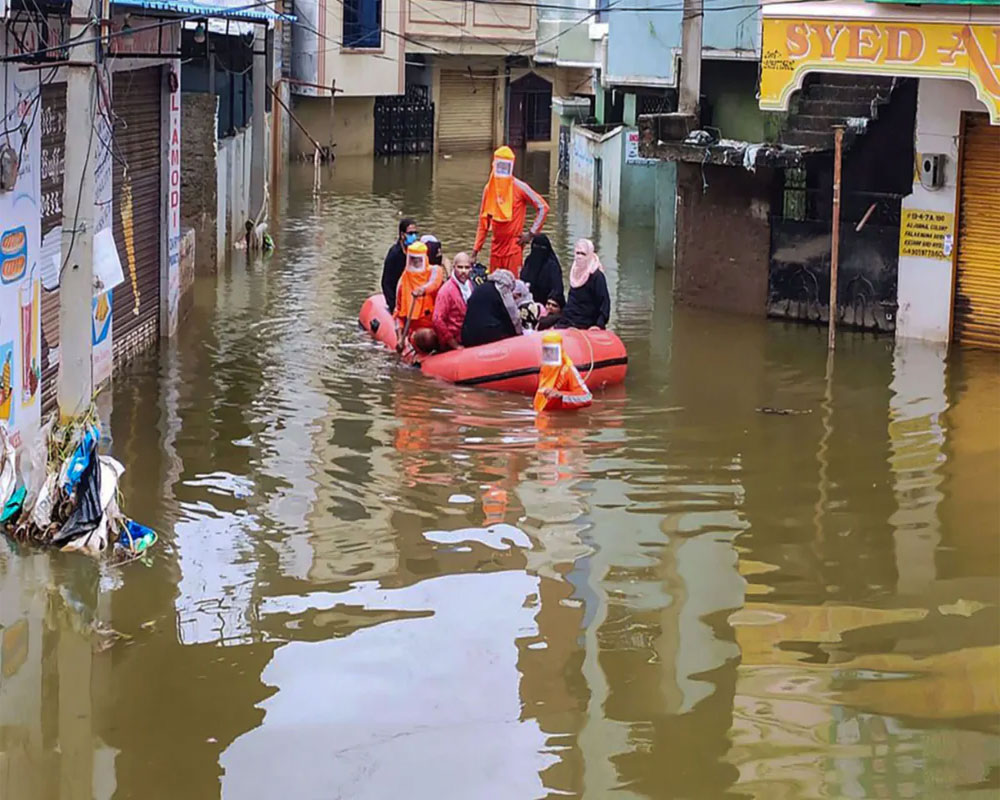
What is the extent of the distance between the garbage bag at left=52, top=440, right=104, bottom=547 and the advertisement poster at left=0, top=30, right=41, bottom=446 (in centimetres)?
129

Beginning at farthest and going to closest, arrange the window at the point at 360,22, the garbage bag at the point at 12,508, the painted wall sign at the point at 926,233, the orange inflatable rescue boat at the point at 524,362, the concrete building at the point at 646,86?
the window at the point at 360,22
the concrete building at the point at 646,86
the painted wall sign at the point at 926,233
the orange inflatable rescue boat at the point at 524,362
the garbage bag at the point at 12,508

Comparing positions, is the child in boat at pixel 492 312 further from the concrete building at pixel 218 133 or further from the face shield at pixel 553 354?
the concrete building at pixel 218 133

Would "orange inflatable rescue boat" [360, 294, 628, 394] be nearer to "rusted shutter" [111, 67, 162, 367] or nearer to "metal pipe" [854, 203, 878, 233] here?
"rusted shutter" [111, 67, 162, 367]

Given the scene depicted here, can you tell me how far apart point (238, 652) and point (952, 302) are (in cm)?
1093

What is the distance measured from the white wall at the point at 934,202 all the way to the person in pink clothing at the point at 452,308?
4.95 m

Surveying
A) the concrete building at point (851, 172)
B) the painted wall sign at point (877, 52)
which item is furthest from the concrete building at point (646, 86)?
the painted wall sign at point (877, 52)

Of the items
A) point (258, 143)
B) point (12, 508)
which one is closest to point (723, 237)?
point (258, 143)

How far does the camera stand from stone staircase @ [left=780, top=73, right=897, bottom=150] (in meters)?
17.8

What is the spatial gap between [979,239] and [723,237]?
3.39m

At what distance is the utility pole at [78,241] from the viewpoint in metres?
9.55

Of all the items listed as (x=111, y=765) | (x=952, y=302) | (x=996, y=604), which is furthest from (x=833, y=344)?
(x=111, y=765)

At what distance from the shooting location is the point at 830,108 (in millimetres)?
18422

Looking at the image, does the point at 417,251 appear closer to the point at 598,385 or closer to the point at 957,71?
the point at 598,385

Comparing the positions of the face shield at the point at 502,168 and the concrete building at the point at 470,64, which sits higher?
the concrete building at the point at 470,64
